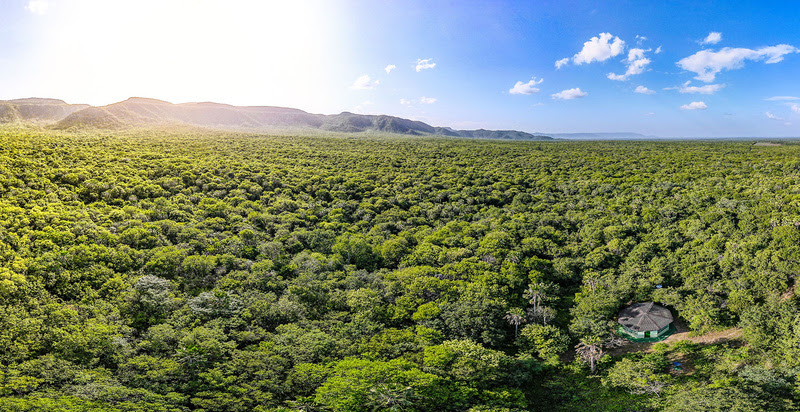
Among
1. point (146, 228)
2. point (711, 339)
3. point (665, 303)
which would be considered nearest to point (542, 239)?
point (665, 303)

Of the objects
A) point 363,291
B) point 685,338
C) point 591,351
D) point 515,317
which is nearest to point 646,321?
point 685,338

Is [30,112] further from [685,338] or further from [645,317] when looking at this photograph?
[685,338]

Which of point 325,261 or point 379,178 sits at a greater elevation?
point 379,178

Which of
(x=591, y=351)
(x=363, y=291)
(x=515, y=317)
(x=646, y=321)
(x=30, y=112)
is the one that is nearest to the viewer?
(x=591, y=351)

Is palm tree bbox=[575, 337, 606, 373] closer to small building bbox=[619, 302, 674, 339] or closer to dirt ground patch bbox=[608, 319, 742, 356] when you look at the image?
dirt ground patch bbox=[608, 319, 742, 356]

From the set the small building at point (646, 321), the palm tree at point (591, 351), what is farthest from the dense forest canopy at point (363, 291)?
the small building at point (646, 321)

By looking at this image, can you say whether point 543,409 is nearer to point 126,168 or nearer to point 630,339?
point 630,339
